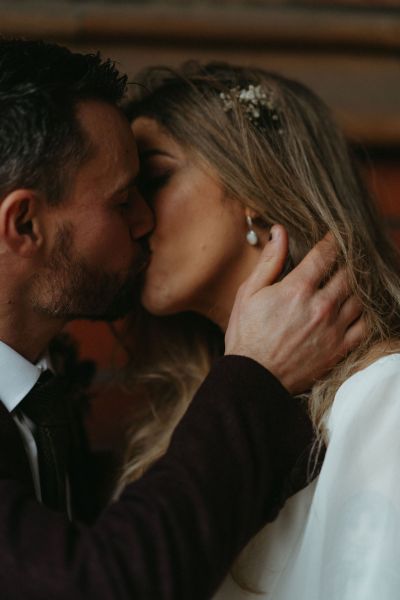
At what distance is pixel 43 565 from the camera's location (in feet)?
3.42

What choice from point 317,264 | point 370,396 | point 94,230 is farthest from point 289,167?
point 370,396

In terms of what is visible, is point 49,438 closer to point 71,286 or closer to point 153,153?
point 71,286

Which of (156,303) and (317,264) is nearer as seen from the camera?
(317,264)

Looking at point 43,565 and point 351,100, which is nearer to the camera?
point 43,565

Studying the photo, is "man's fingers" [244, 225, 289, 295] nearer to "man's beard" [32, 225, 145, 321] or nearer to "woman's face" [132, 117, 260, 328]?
"woman's face" [132, 117, 260, 328]

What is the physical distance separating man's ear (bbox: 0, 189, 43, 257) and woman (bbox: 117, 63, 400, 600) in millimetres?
272

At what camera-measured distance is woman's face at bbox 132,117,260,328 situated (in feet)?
4.86

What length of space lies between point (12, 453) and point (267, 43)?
118cm

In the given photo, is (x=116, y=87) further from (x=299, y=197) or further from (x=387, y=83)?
(x=387, y=83)

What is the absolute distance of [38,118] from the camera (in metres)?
1.28

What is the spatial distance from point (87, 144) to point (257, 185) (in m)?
0.30

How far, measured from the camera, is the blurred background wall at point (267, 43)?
6.37 ft

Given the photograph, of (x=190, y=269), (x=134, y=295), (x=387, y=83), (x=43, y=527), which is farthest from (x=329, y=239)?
(x=387, y=83)

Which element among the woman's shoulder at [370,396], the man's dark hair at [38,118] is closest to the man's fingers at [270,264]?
the woman's shoulder at [370,396]
